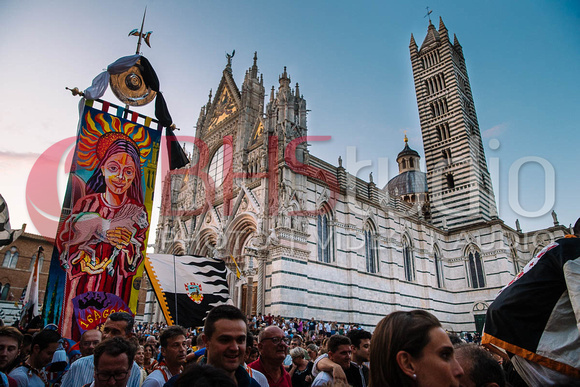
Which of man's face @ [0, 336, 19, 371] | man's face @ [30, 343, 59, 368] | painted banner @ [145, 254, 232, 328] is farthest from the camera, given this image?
painted banner @ [145, 254, 232, 328]

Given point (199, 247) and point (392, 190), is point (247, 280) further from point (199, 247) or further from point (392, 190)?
point (392, 190)

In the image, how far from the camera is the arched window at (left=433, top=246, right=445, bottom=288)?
88.1ft

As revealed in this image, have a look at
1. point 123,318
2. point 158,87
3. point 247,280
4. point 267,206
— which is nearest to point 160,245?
point 247,280

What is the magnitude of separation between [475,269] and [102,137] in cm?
2683

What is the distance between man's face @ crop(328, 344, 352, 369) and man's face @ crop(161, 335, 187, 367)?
1609mm

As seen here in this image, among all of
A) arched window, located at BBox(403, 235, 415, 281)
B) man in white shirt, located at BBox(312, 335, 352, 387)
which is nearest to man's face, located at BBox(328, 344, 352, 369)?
man in white shirt, located at BBox(312, 335, 352, 387)

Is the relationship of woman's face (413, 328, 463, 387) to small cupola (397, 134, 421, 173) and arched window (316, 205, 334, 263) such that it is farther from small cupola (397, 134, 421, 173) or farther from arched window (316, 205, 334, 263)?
small cupola (397, 134, 421, 173)

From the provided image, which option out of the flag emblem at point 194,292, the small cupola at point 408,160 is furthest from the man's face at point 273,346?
the small cupola at point 408,160

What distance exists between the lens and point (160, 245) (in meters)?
Result: 25.0

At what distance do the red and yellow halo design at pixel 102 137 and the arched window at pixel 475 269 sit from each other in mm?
25539

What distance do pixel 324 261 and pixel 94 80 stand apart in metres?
13.9

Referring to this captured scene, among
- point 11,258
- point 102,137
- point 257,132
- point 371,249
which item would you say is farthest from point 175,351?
point 11,258

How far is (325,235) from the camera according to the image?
65.9ft

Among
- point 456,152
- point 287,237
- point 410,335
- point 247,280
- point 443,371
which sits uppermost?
point 456,152
